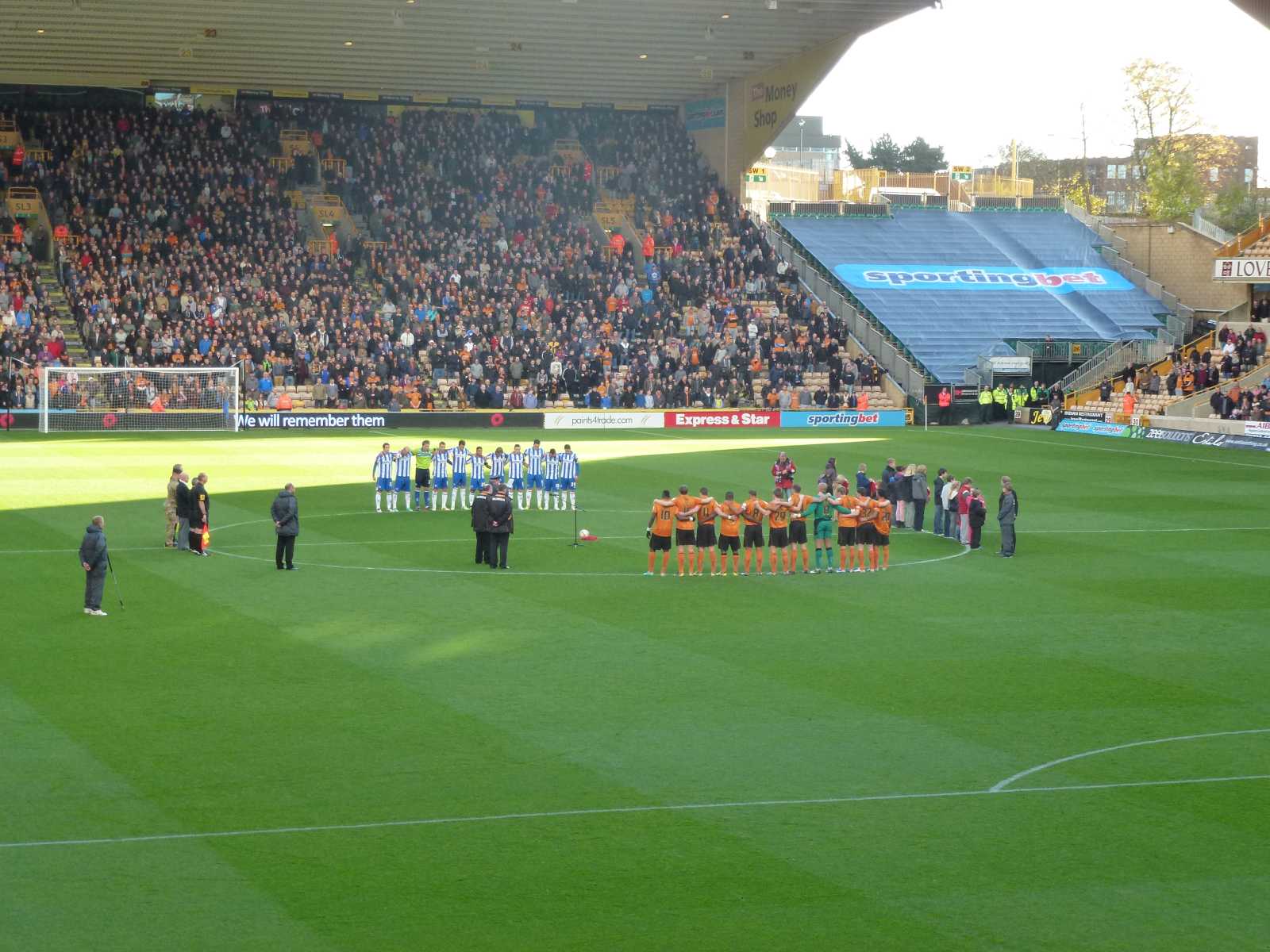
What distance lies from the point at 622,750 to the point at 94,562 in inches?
358

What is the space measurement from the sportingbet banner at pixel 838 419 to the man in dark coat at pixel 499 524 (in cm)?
3372

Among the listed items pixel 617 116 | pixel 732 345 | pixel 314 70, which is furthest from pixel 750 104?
pixel 314 70

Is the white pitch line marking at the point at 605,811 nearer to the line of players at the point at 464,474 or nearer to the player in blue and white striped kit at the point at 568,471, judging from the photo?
the line of players at the point at 464,474

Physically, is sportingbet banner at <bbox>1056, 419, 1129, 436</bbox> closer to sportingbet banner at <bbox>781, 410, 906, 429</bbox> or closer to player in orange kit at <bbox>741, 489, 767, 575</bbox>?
sportingbet banner at <bbox>781, 410, 906, 429</bbox>

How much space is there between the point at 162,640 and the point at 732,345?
4381 centimetres

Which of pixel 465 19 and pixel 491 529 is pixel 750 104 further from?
pixel 491 529

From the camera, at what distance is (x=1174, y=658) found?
2020 cm

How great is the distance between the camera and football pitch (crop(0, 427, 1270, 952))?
11.4 m

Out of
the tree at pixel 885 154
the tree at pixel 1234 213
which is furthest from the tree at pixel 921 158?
the tree at pixel 1234 213

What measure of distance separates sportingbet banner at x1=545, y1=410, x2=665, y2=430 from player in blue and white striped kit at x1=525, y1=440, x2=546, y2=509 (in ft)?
71.7

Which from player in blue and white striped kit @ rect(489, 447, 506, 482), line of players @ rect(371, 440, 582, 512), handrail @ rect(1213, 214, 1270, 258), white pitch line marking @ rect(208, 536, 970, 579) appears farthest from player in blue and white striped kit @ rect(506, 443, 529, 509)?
handrail @ rect(1213, 214, 1270, 258)

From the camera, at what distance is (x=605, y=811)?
13680 millimetres

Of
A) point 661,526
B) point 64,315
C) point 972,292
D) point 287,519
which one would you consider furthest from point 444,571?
point 972,292

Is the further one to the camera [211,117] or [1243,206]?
[1243,206]
